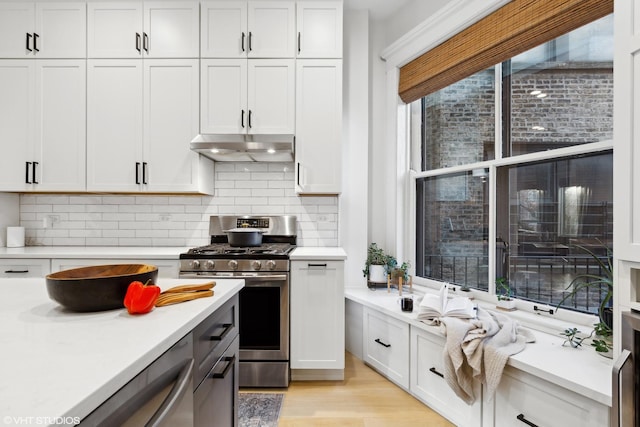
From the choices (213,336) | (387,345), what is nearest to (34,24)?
(213,336)

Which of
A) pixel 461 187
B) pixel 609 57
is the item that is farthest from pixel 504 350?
pixel 609 57

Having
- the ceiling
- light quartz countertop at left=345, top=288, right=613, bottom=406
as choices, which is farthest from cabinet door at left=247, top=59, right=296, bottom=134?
light quartz countertop at left=345, top=288, right=613, bottom=406

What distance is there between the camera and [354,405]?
2299 millimetres

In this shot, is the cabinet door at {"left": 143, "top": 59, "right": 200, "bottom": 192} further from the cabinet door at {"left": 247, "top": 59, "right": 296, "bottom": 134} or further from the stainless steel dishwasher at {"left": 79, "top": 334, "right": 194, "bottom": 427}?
the stainless steel dishwasher at {"left": 79, "top": 334, "right": 194, "bottom": 427}

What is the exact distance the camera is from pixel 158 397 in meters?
0.78

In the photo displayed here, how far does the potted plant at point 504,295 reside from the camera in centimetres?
221

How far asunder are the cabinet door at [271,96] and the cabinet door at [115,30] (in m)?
1.01

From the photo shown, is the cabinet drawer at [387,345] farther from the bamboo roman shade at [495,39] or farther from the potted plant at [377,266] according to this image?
the bamboo roman shade at [495,39]

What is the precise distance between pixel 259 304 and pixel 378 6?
2.82 meters

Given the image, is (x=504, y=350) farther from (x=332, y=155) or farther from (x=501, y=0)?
(x=501, y=0)

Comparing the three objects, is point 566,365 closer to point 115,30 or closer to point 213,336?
point 213,336

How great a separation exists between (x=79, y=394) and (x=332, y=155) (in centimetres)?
247

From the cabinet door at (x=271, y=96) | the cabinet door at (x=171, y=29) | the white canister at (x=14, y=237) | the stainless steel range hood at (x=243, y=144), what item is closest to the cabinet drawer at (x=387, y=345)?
the stainless steel range hood at (x=243, y=144)

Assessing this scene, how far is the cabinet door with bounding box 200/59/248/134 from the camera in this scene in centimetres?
284
